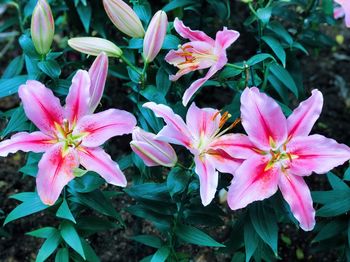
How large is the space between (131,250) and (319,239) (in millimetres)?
583

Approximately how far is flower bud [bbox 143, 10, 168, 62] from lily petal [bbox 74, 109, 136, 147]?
167 mm

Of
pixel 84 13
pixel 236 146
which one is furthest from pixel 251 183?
pixel 84 13

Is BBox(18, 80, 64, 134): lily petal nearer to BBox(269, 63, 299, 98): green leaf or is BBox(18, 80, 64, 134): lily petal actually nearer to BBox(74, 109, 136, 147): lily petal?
BBox(74, 109, 136, 147): lily petal

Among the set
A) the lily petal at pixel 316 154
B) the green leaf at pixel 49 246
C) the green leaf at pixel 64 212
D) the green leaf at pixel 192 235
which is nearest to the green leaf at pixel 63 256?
the green leaf at pixel 49 246

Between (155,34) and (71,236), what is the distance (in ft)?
1.61

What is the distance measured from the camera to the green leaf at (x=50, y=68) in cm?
135

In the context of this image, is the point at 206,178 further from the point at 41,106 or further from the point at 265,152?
the point at 41,106

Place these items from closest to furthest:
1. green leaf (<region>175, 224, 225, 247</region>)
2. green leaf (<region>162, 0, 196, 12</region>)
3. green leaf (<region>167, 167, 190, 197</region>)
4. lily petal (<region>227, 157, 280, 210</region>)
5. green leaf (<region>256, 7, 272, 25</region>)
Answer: lily petal (<region>227, 157, 280, 210</region>) → green leaf (<region>167, 167, 190, 197</region>) → green leaf (<region>175, 224, 225, 247</region>) → green leaf (<region>256, 7, 272, 25</region>) → green leaf (<region>162, 0, 196, 12</region>)

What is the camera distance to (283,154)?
1.18 metres

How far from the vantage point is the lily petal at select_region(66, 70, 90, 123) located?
1186 millimetres

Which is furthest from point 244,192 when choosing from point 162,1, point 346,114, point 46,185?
point 346,114

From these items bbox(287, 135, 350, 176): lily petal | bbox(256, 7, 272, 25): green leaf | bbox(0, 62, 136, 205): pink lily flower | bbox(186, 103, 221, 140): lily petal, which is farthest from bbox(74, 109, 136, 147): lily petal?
bbox(256, 7, 272, 25): green leaf

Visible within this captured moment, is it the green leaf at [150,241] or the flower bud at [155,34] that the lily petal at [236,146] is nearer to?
the flower bud at [155,34]

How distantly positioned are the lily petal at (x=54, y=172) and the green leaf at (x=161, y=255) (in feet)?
1.10
